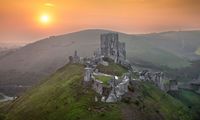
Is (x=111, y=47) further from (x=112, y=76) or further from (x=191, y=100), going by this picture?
(x=112, y=76)

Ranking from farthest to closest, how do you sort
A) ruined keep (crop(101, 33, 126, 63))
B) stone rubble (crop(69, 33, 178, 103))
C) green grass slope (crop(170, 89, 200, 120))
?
ruined keep (crop(101, 33, 126, 63)) → green grass slope (crop(170, 89, 200, 120)) → stone rubble (crop(69, 33, 178, 103))

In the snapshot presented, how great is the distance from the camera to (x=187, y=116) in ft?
420

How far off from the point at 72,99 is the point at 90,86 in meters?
6.17

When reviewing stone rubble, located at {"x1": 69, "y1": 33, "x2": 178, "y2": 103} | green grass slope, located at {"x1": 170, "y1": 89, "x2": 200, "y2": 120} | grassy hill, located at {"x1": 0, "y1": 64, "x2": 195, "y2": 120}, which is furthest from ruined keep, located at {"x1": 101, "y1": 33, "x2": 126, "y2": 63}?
grassy hill, located at {"x1": 0, "y1": 64, "x2": 195, "y2": 120}

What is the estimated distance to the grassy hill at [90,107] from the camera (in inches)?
3475

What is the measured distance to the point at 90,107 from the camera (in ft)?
298

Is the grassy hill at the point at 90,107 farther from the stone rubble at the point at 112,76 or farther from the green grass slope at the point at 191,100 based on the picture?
the green grass slope at the point at 191,100

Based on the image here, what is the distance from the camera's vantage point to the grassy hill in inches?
3475

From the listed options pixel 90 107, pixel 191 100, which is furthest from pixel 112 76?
pixel 191 100

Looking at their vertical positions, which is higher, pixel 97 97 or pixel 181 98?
pixel 97 97

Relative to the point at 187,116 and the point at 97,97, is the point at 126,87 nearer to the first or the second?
the point at 97,97

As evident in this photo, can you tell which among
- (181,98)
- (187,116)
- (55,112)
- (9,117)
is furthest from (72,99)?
(181,98)

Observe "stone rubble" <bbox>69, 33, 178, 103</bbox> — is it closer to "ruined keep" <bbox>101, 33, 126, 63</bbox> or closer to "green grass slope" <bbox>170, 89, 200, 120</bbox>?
"ruined keep" <bbox>101, 33, 126, 63</bbox>

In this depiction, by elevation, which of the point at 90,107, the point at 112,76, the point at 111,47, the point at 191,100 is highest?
the point at 111,47
